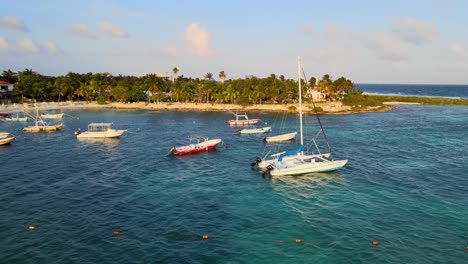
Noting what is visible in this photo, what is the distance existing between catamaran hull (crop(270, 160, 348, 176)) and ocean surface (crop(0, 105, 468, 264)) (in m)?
1.25

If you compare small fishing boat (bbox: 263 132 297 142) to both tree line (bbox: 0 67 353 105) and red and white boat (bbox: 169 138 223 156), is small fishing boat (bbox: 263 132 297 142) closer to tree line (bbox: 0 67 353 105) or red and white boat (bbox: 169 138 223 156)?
red and white boat (bbox: 169 138 223 156)

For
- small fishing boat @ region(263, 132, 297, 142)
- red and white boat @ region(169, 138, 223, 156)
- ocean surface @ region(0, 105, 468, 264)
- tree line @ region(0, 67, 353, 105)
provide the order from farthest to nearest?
tree line @ region(0, 67, 353, 105)
small fishing boat @ region(263, 132, 297, 142)
red and white boat @ region(169, 138, 223, 156)
ocean surface @ region(0, 105, 468, 264)

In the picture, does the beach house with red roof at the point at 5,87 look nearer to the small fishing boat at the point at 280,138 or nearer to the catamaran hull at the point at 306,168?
the small fishing boat at the point at 280,138

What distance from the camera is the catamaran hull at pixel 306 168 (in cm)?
5506

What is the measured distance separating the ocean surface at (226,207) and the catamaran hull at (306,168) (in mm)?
1254

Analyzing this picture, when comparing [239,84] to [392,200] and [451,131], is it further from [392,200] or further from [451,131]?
[392,200]

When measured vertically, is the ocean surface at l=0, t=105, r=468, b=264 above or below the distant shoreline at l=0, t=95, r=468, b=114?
below

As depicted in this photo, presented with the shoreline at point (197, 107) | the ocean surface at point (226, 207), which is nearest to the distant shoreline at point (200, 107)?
the shoreline at point (197, 107)

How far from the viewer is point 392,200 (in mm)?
43875

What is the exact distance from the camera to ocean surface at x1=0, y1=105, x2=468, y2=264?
31.0 metres

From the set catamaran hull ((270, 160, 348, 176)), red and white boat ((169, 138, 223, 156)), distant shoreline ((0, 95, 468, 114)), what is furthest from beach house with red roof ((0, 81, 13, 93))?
catamaran hull ((270, 160, 348, 176))

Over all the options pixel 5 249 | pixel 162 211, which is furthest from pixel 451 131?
pixel 5 249

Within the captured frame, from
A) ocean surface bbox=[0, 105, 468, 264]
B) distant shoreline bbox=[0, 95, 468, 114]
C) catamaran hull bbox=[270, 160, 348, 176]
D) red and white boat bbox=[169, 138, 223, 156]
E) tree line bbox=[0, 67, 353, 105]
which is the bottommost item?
ocean surface bbox=[0, 105, 468, 264]

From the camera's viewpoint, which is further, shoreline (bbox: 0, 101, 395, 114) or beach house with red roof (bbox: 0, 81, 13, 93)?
beach house with red roof (bbox: 0, 81, 13, 93)
